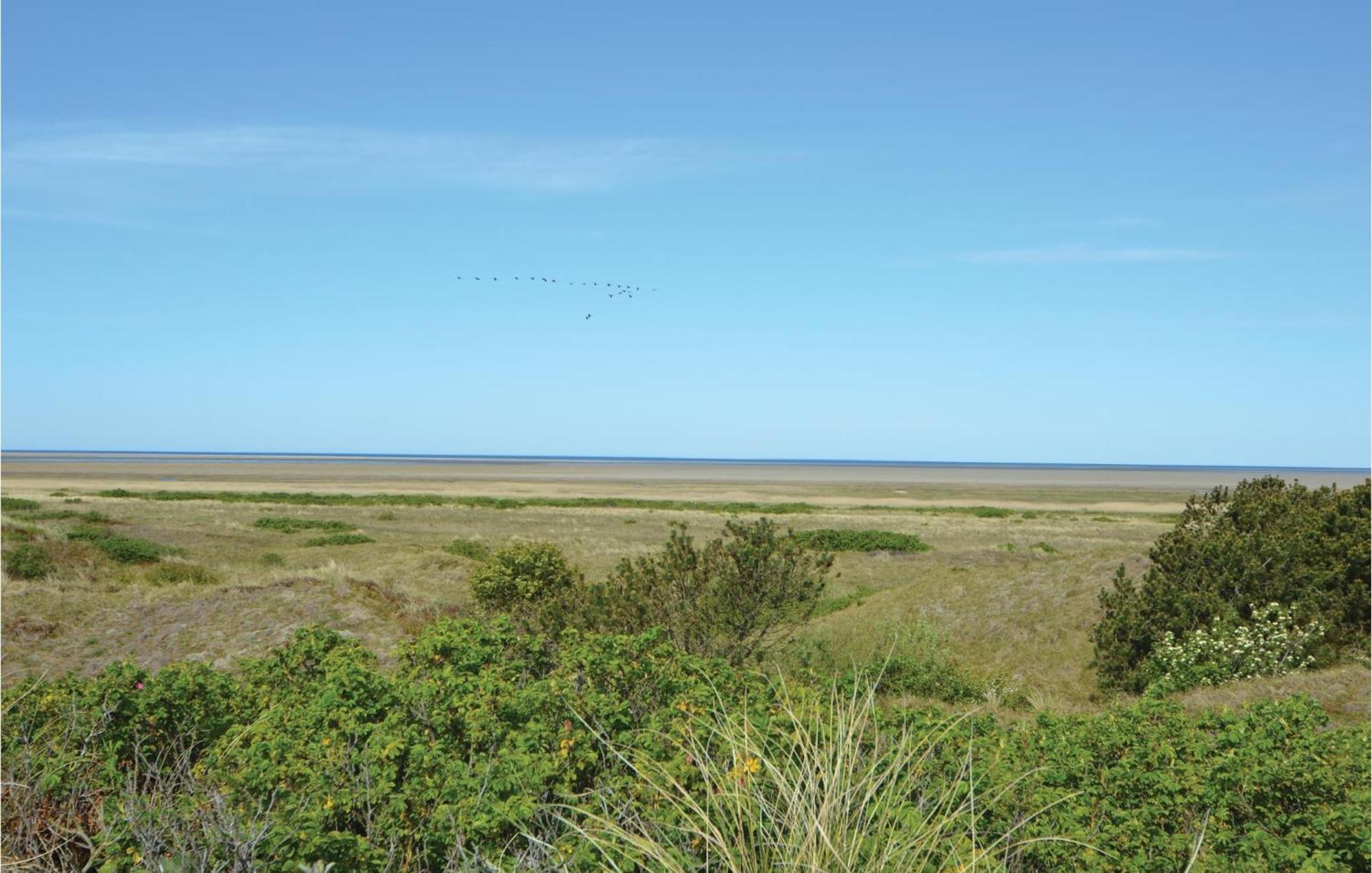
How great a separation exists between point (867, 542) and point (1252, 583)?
29303 mm

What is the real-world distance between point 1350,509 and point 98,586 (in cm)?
2626

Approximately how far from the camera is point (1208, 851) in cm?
517

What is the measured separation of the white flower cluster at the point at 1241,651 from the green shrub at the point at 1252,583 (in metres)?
0.26

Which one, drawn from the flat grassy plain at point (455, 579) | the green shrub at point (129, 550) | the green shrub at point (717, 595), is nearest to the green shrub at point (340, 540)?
the flat grassy plain at point (455, 579)

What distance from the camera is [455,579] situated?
31.2 m

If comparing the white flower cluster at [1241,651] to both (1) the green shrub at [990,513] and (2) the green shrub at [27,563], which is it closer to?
(2) the green shrub at [27,563]

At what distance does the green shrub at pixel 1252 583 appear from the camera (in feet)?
50.9

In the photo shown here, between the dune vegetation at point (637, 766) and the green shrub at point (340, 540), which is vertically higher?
the dune vegetation at point (637, 766)

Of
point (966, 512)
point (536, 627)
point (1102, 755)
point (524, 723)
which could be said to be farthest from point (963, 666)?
point (966, 512)

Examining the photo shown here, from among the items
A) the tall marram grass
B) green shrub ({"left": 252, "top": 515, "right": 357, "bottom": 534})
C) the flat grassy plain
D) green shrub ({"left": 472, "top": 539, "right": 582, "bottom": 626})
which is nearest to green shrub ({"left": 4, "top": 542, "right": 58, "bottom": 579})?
the flat grassy plain

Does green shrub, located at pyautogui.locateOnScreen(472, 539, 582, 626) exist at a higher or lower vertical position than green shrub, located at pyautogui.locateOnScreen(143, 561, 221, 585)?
higher

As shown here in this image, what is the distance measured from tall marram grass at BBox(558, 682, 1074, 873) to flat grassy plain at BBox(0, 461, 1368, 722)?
9.72 metres

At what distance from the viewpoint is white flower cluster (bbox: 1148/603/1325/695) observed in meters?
14.4

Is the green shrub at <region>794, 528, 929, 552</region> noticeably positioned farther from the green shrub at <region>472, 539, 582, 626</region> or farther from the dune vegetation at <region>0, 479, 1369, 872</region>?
the dune vegetation at <region>0, 479, 1369, 872</region>
